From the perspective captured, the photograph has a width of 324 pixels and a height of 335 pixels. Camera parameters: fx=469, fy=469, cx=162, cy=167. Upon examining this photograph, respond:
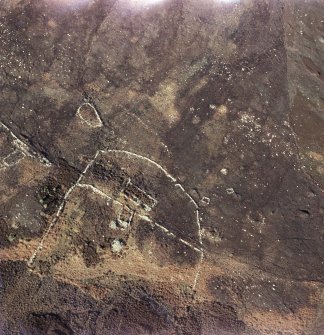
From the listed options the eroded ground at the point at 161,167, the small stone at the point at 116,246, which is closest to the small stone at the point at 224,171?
the eroded ground at the point at 161,167

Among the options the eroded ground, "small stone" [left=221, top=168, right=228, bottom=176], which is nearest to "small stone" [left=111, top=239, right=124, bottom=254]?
the eroded ground

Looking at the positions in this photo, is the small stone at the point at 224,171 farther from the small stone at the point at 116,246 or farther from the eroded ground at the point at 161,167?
the small stone at the point at 116,246

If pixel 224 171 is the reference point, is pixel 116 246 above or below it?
below

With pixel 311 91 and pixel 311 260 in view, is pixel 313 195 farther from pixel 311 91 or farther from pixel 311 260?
pixel 311 91

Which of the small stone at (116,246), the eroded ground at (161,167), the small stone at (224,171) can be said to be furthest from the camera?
the small stone at (224,171)

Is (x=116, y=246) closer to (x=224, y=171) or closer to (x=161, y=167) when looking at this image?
(x=161, y=167)

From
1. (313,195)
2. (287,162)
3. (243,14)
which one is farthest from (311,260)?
(243,14)

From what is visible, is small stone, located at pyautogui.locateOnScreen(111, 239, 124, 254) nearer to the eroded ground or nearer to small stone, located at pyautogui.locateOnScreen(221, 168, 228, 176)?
the eroded ground

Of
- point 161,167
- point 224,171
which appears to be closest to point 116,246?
point 161,167

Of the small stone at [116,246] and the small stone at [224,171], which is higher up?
the small stone at [224,171]
